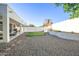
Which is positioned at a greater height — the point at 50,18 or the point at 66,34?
the point at 50,18

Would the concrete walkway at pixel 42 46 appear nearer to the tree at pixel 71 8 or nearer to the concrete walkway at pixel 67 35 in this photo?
the concrete walkway at pixel 67 35

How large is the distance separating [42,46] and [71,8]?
1549 mm

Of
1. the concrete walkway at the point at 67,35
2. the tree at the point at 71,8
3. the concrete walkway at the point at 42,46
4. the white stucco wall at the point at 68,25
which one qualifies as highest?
the tree at the point at 71,8

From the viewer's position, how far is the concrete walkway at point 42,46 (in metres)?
6.27

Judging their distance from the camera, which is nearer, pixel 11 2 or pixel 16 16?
pixel 11 2

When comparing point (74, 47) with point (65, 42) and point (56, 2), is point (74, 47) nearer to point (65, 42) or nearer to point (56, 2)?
point (65, 42)

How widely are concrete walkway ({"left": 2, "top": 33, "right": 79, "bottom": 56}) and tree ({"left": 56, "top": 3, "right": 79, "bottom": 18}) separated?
34.9 inches

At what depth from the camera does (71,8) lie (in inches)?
260

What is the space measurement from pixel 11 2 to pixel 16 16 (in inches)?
24.7

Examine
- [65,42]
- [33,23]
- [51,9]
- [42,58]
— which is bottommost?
[42,58]

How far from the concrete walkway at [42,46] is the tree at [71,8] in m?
0.89

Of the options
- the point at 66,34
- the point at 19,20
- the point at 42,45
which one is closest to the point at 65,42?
the point at 66,34

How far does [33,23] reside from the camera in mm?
6461

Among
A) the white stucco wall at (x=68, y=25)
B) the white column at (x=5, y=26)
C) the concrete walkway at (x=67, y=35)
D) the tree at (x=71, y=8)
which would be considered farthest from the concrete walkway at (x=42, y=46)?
the tree at (x=71, y=8)
